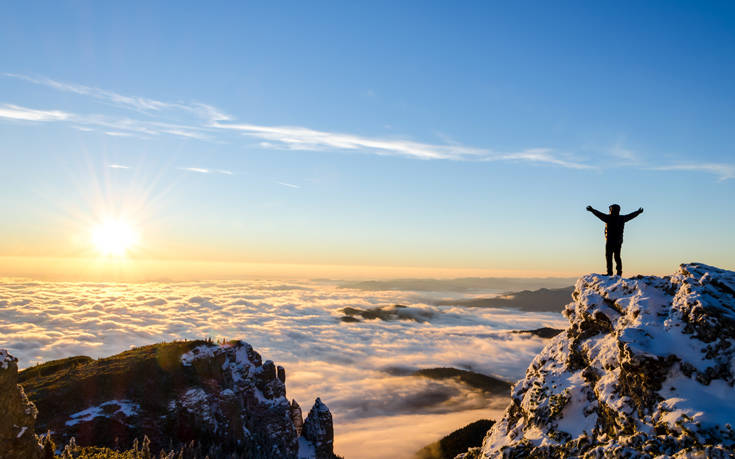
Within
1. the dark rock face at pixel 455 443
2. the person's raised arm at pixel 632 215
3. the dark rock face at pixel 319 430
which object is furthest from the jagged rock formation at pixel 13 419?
the dark rock face at pixel 455 443

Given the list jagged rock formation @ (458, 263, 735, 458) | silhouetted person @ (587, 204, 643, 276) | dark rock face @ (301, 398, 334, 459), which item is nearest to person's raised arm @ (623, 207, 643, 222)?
silhouetted person @ (587, 204, 643, 276)

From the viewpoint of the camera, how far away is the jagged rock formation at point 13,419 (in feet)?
34.7

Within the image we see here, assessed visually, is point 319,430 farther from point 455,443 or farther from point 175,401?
point 455,443

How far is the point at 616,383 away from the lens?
38.6ft

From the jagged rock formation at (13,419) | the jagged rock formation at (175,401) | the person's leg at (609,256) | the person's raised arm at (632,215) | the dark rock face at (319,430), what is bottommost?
the dark rock face at (319,430)

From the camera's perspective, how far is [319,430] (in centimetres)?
6800

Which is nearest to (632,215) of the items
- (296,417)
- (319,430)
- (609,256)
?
(609,256)

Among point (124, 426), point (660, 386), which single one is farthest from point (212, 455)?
point (660, 386)

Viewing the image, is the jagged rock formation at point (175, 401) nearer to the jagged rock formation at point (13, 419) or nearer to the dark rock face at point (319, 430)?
the dark rock face at point (319, 430)

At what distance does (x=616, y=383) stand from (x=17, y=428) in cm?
1659

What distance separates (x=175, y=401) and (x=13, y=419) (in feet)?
146

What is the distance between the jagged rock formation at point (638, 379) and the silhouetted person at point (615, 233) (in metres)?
2.95

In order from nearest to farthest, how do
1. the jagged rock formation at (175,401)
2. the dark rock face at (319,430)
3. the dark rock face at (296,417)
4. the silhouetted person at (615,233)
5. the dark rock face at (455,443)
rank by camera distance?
the silhouetted person at (615,233) → the jagged rock formation at (175,401) → the dark rock face at (319,430) → the dark rock face at (296,417) → the dark rock face at (455,443)

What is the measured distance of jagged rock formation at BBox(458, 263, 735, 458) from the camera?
9609 mm
